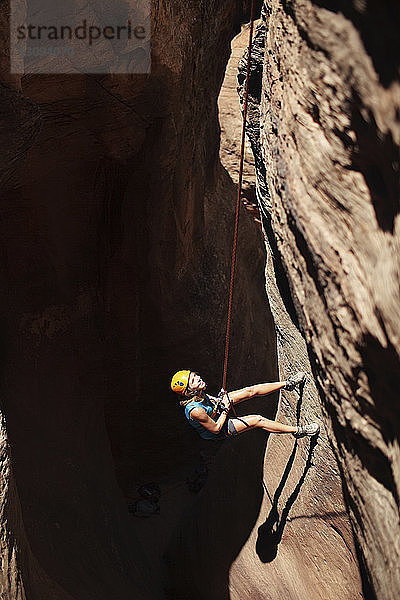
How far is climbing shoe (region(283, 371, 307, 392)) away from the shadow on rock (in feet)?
1.72

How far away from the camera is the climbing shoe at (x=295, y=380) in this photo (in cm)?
369

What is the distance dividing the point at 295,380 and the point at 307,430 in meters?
0.31

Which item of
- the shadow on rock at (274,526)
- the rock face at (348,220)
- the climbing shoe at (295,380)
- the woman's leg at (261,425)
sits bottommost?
the shadow on rock at (274,526)

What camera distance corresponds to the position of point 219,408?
4016mm

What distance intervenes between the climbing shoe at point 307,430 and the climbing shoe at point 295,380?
24 cm

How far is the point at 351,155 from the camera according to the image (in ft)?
7.00

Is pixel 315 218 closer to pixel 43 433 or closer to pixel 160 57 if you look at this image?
pixel 160 57

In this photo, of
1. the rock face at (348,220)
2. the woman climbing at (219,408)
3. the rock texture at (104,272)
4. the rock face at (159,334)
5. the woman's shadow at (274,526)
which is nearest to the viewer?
the rock face at (348,220)

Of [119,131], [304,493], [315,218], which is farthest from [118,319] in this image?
[315,218]

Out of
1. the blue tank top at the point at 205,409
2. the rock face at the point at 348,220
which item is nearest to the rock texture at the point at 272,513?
the blue tank top at the point at 205,409

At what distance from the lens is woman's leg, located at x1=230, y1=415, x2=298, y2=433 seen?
3.88 meters

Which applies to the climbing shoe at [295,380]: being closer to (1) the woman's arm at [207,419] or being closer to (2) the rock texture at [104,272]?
(1) the woman's arm at [207,419]

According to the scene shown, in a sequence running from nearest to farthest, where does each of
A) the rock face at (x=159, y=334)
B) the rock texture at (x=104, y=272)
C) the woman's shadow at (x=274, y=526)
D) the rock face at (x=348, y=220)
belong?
1. the rock face at (x=348, y=220)
2. the rock face at (x=159, y=334)
3. the woman's shadow at (x=274, y=526)
4. the rock texture at (x=104, y=272)

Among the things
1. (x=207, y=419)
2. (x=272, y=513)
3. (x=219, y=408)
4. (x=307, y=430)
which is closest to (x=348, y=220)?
(x=307, y=430)
